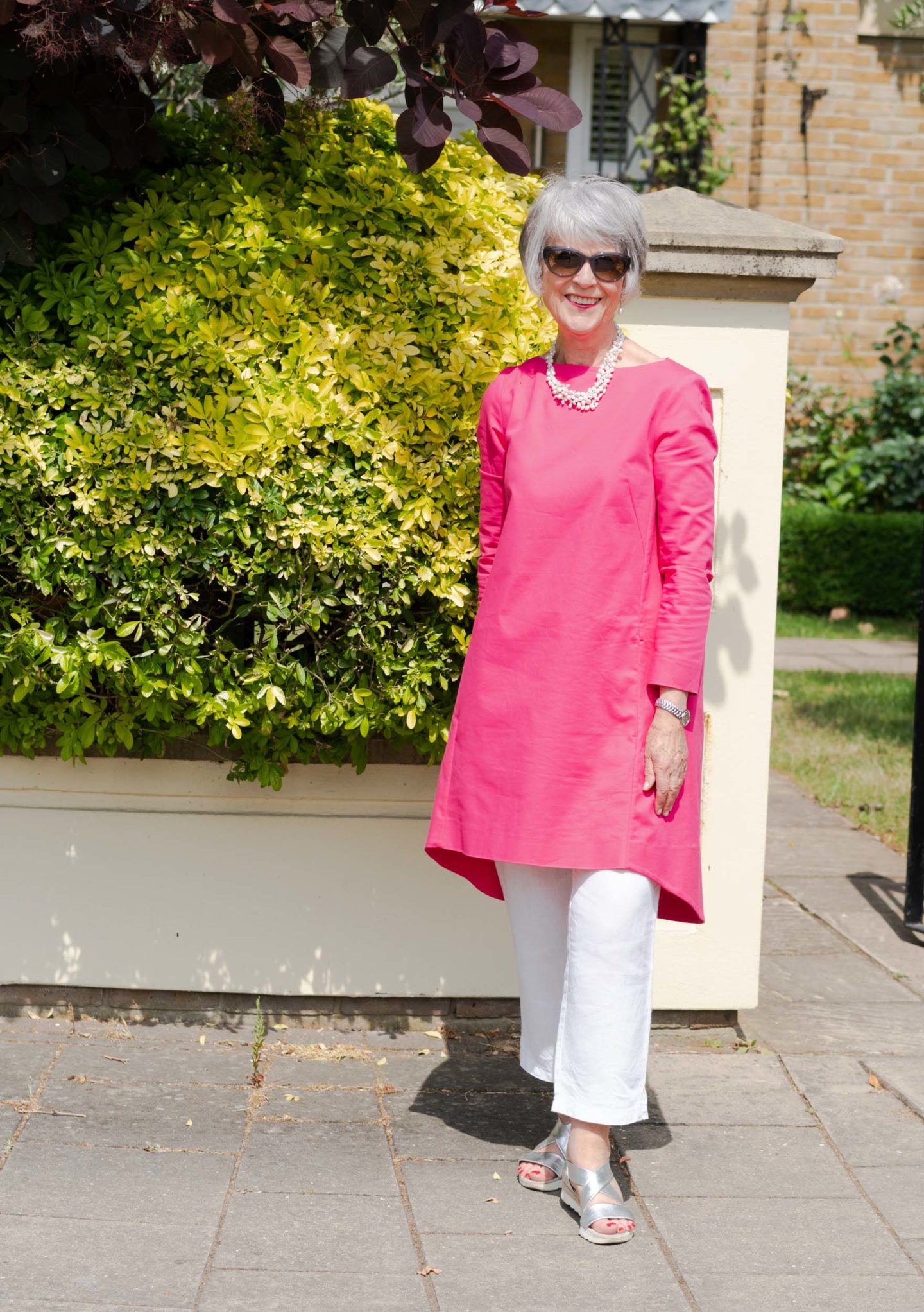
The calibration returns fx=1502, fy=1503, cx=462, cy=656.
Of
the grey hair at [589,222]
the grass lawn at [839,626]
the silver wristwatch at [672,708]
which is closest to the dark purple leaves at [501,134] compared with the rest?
the grey hair at [589,222]

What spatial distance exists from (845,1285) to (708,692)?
1.44 meters

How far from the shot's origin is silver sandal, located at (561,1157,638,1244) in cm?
279

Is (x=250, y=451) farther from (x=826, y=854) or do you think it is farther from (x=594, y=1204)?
(x=826, y=854)

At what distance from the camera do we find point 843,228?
11.1 metres

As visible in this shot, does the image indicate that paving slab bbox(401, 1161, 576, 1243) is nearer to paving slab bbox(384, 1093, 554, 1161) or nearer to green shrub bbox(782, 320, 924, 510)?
paving slab bbox(384, 1093, 554, 1161)

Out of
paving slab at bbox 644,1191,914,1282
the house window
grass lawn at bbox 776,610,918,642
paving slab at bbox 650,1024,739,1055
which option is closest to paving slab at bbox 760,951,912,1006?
paving slab at bbox 650,1024,739,1055

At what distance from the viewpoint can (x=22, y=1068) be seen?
345 centimetres

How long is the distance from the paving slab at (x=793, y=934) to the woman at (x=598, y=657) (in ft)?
5.44

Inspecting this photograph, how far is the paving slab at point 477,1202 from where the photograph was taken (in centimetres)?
283

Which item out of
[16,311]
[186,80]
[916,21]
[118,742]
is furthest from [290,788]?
[916,21]

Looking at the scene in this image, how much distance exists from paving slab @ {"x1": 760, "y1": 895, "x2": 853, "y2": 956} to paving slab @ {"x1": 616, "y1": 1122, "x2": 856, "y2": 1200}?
122 centimetres

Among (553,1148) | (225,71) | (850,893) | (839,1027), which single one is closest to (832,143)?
(850,893)

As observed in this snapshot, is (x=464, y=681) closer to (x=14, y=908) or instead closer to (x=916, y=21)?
(x=14, y=908)

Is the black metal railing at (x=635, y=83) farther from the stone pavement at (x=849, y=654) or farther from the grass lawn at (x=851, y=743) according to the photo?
the grass lawn at (x=851, y=743)
